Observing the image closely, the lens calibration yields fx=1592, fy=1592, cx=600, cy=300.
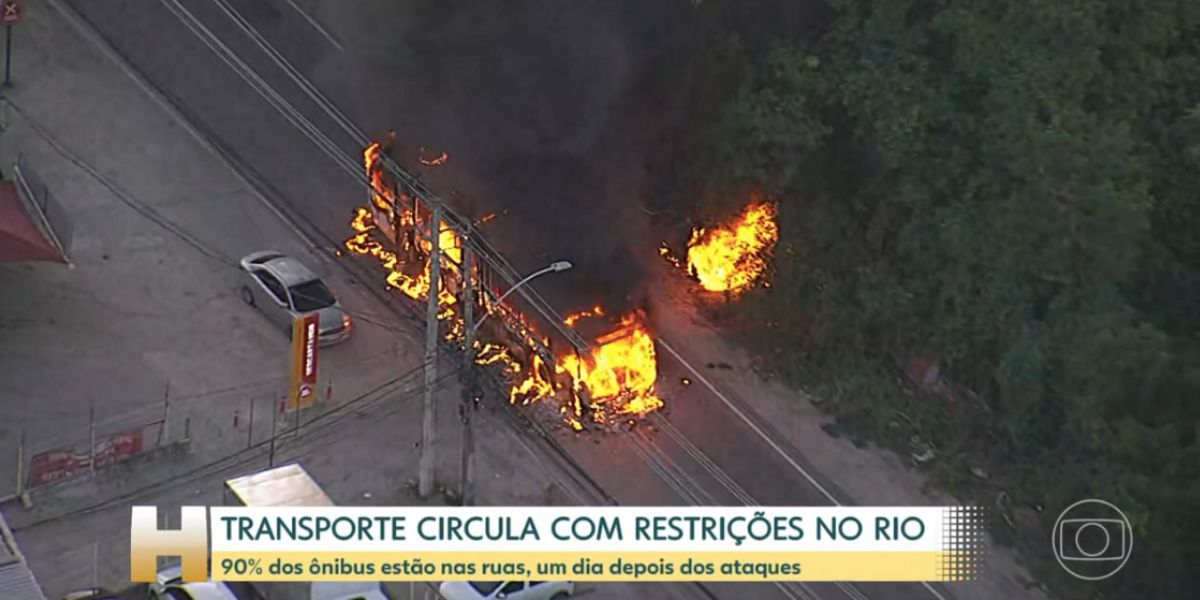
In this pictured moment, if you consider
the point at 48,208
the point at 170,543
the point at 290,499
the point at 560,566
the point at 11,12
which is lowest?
the point at 560,566

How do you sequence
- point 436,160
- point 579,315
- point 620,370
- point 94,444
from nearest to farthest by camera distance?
point 94,444 → point 579,315 → point 620,370 → point 436,160

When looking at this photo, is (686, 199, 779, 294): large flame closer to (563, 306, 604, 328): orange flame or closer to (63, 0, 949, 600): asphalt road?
(63, 0, 949, 600): asphalt road

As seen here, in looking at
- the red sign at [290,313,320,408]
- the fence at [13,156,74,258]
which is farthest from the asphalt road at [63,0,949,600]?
the red sign at [290,313,320,408]

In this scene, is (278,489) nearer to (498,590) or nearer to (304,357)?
(304,357)

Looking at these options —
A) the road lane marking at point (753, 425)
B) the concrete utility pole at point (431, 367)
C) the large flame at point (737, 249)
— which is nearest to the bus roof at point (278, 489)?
the concrete utility pole at point (431, 367)

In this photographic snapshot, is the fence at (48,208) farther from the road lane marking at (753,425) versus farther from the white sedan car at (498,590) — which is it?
the road lane marking at (753,425)

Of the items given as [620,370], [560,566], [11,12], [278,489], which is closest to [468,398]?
[278,489]

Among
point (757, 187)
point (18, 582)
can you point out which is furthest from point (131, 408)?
point (757, 187)
